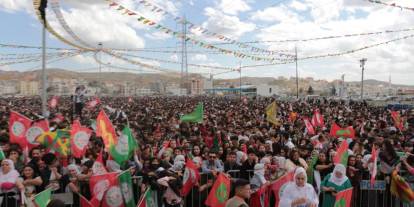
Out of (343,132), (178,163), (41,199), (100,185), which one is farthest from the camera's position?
(343,132)

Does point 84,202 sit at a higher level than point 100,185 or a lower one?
lower

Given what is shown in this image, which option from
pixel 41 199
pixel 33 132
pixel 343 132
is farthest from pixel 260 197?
pixel 343 132

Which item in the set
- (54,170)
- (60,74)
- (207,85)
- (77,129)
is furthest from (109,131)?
(60,74)

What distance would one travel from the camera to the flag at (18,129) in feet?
32.2

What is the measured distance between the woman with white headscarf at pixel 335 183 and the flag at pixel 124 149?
11.4 ft

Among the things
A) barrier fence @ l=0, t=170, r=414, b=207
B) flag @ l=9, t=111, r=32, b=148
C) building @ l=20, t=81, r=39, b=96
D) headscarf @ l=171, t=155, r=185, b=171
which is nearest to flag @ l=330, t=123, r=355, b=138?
barrier fence @ l=0, t=170, r=414, b=207

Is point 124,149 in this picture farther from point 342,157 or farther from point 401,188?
point 401,188

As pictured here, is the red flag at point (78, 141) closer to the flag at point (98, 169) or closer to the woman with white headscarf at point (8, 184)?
the flag at point (98, 169)

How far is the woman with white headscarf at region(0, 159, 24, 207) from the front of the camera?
6.22 m

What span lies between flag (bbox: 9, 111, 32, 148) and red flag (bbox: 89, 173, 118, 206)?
164 inches

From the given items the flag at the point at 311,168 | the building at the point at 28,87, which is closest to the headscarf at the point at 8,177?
the flag at the point at 311,168

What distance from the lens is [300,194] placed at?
17.6 ft

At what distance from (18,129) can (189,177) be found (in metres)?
5.06

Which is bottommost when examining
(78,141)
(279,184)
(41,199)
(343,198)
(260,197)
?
(260,197)
